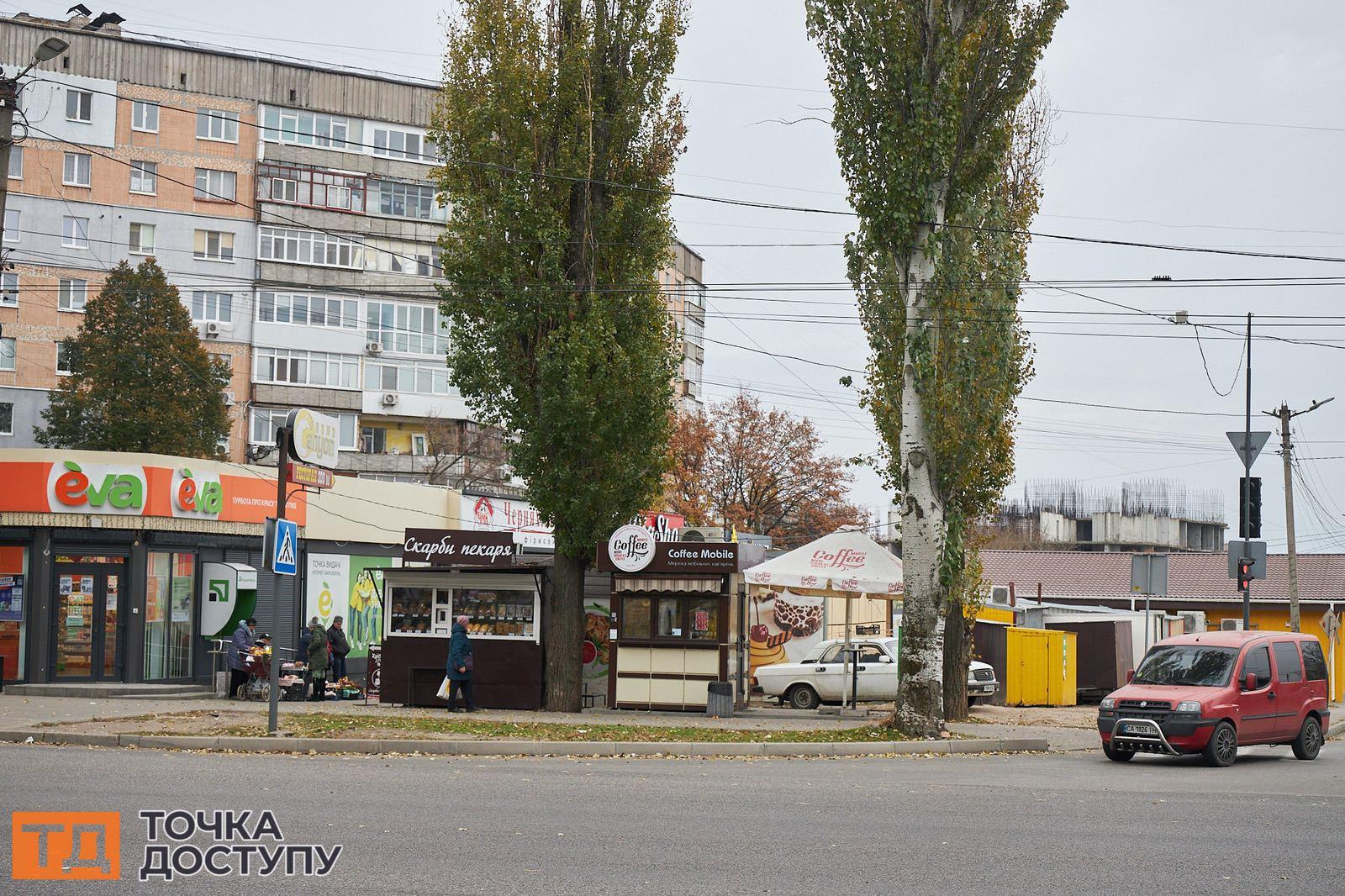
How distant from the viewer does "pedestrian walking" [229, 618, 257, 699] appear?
27.1m

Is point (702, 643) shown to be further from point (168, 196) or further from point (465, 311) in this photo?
point (168, 196)

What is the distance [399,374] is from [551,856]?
56788 millimetres

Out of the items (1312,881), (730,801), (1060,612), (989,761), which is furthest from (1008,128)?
(1060,612)

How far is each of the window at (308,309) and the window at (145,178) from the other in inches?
269

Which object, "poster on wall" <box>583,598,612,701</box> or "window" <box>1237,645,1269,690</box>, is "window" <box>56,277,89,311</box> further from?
"window" <box>1237,645,1269,690</box>

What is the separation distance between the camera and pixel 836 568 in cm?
2564

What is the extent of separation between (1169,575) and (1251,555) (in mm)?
23101

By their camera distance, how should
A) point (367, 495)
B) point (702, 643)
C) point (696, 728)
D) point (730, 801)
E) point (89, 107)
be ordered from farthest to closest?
1. point (89, 107)
2. point (367, 495)
3. point (702, 643)
4. point (696, 728)
5. point (730, 801)

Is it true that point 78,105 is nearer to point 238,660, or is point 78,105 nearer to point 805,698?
point 238,660

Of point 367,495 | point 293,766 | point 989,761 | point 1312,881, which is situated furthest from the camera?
point 367,495

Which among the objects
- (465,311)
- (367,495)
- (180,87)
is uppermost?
(180,87)

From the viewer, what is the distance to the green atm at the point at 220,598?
32.3 meters

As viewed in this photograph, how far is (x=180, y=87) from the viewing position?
62.8 metres

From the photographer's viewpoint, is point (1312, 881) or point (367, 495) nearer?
point (1312, 881)
